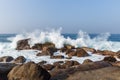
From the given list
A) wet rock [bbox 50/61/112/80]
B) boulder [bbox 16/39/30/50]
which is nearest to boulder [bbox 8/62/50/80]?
wet rock [bbox 50/61/112/80]

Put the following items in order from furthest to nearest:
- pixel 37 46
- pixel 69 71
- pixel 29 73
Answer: pixel 37 46 → pixel 69 71 → pixel 29 73

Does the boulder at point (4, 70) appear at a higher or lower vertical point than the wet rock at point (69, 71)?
Result: higher

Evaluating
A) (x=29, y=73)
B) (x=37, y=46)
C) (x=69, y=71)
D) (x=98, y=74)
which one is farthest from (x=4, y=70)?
(x=37, y=46)

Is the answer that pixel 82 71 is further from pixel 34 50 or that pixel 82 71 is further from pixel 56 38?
pixel 56 38

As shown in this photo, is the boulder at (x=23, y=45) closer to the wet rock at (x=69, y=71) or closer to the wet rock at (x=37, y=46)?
the wet rock at (x=37, y=46)

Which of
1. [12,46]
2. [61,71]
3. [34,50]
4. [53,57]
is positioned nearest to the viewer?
[61,71]

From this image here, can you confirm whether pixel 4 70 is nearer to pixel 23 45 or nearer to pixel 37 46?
pixel 37 46

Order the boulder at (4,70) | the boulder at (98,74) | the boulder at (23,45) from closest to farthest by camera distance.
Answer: the boulder at (98,74)
the boulder at (4,70)
the boulder at (23,45)

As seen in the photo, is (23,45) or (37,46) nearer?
(37,46)

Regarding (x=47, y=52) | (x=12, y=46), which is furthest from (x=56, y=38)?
(x=47, y=52)

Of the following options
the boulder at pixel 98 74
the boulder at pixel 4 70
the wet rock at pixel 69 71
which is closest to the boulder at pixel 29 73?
the boulder at pixel 4 70

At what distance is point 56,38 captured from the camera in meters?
36.1

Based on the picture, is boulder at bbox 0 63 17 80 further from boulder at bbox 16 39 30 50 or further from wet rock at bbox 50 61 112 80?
boulder at bbox 16 39 30 50

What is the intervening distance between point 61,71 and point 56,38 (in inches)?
1024
